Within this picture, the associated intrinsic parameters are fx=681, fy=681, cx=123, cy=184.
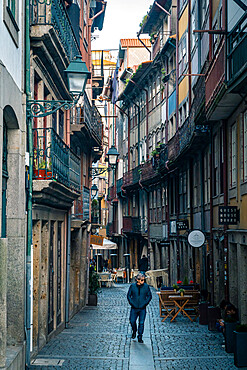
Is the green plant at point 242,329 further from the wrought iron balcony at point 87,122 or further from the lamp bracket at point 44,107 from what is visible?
the wrought iron balcony at point 87,122

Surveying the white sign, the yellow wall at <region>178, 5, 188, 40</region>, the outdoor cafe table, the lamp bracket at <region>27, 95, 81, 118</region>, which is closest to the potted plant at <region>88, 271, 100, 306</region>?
the white sign

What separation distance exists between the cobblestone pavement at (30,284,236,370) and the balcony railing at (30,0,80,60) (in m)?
6.42

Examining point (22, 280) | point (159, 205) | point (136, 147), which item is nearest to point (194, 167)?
point (159, 205)

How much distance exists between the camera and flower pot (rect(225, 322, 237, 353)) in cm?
1327

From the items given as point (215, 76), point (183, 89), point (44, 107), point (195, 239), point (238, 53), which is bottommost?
point (195, 239)

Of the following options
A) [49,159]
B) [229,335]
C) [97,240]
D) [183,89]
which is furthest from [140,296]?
[183,89]

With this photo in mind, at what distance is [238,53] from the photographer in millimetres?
12727

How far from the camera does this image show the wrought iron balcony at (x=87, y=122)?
76.1ft

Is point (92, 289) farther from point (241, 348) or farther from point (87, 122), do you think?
point (241, 348)

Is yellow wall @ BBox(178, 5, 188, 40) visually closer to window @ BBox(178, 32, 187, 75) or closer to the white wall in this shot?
window @ BBox(178, 32, 187, 75)

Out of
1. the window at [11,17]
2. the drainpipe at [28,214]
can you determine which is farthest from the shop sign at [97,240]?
the window at [11,17]

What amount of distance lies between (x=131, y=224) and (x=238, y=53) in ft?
113

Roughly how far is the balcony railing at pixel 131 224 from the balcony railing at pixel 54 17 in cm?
2831

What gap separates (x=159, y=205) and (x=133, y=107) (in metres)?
13.5
